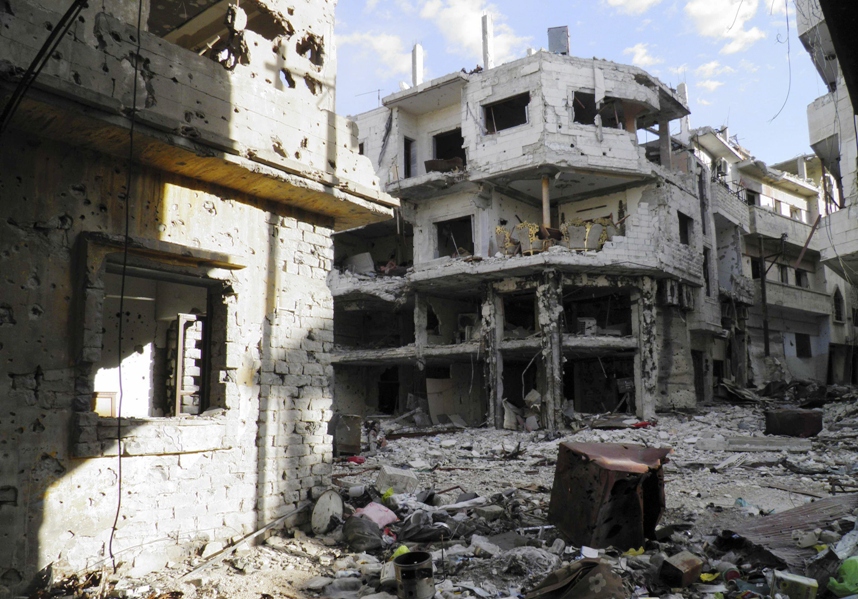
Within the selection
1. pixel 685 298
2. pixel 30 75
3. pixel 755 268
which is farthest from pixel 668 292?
pixel 30 75

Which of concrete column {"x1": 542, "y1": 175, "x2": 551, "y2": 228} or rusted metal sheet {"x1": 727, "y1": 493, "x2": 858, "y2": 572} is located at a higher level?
concrete column {"x1": 542, "y1": 175, "x2": 551, "y2": 228}

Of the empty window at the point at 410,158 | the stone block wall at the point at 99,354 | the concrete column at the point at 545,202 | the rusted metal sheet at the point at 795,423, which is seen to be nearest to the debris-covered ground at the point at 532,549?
the stone block wall at the point at 99,354

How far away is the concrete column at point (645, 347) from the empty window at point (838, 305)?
1929 centimetres

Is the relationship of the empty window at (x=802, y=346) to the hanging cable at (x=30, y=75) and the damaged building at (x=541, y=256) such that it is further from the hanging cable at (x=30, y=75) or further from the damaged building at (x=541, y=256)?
the hanging cable at (x=30, y=75)

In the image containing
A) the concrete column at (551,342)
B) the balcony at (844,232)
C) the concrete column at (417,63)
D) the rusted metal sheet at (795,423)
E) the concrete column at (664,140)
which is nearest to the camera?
the rusted metal sheet at (795,423)

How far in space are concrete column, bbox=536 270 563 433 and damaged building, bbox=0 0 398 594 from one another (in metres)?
11.0

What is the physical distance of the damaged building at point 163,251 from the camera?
184 inches

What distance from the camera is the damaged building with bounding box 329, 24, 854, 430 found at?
18.4 meters

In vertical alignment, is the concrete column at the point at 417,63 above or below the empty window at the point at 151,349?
above

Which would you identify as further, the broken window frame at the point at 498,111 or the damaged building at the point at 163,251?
the broken window frame at the point at 498,111

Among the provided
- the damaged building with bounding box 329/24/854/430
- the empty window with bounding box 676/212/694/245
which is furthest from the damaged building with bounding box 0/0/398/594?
the empty window with bounding box 676/212/694/245

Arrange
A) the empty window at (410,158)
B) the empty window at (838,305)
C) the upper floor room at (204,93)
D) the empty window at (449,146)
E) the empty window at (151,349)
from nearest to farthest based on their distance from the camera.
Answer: the upper floor room at (204,93) < the empty window at (151,349) < the empty window at (410,158) < the empty window at (449,146) < the empty window at (838,305)

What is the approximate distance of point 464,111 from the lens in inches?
786

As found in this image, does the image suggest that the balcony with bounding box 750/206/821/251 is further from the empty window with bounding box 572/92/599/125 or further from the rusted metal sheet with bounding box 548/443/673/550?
the rusted metal sheet with bounding box 548/443/673/550
